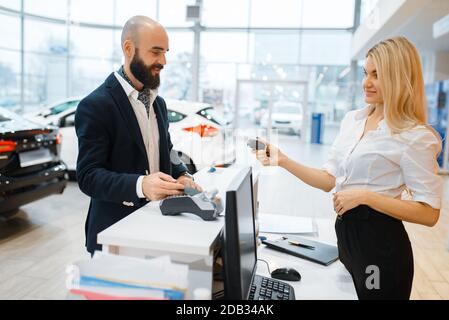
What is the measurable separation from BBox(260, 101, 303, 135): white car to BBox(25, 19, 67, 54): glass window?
7.01 meters

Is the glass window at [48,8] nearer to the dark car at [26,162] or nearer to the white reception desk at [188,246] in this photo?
the dark car at [26,162]

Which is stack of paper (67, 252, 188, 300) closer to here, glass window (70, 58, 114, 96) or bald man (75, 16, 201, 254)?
bald man (75, 16, 201, 254)

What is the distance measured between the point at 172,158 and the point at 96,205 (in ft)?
1.39

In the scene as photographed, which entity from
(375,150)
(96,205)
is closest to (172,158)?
(96,205)

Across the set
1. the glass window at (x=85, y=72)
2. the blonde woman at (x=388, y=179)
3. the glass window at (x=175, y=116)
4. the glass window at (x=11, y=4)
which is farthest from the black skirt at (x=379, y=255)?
the glass window at (x=85, y=72)

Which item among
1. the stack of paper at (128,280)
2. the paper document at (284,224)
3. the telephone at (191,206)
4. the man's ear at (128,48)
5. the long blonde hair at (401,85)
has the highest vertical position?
the man's ear at (128,48)

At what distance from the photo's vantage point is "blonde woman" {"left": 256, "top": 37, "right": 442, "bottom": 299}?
1.43 meters

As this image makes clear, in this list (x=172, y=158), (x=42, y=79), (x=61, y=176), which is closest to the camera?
(x=172, y=158)

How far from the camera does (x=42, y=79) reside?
1296cm

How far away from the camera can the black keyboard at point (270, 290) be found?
4.20 ft

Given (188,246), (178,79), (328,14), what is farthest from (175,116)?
(328,14)

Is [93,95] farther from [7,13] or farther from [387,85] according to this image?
[7,13]

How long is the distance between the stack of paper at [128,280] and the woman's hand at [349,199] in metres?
0.77

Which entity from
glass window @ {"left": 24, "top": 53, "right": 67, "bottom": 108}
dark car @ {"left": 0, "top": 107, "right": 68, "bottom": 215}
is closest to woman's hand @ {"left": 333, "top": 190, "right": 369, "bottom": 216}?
dark car @ {"left": 0, "top": 107, "right": 68, "bottom": 215}
